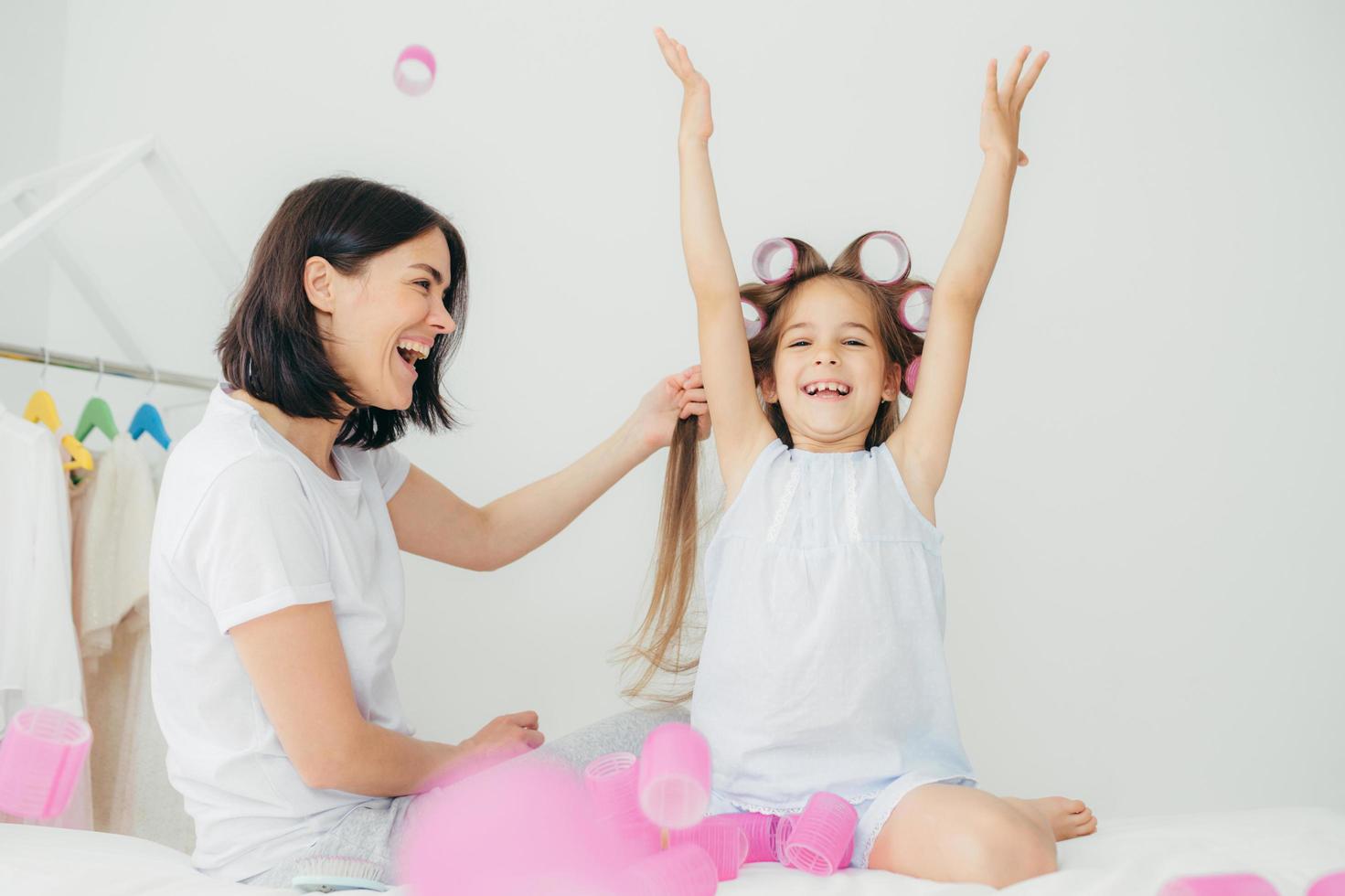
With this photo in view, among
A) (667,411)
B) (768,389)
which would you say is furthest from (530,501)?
(768,389)

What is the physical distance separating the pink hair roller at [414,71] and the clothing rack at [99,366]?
2.24 ft

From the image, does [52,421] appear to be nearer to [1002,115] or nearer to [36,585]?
[36,585]

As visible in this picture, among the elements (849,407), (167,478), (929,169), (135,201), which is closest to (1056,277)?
(929,169)

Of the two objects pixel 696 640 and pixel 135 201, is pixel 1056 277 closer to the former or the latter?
pixel 696 640

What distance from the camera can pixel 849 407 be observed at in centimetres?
138

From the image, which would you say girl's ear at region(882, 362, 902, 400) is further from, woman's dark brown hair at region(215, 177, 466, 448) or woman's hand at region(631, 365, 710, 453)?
woman's dark brown hair at region(215, 177, 466, 448)

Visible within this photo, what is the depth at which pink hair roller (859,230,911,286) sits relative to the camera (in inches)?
55.5

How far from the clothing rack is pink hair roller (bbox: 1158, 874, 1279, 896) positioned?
1.51 m

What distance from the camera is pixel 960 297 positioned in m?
1.32

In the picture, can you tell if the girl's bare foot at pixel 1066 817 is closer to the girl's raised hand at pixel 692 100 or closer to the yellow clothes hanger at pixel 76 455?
the girl's raised hand at pixel 692 100

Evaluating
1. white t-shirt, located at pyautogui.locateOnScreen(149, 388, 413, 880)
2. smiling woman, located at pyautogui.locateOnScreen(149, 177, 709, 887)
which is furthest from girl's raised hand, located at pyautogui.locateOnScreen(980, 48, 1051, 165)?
white t-shirt, located at pyautogui.locateOnScreen(149, 388, 413, 880)

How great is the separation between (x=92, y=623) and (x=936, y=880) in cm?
119

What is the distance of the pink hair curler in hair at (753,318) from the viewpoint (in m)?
1.51

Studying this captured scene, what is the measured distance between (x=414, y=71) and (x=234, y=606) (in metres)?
1.35
